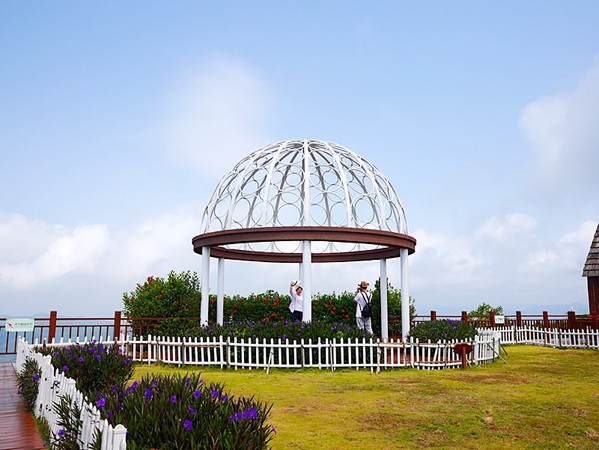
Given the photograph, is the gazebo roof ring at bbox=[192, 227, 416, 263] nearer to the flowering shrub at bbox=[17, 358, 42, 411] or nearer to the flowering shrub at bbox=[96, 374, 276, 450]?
the flowering shrub at bbox=[17, 358, 42, 411]

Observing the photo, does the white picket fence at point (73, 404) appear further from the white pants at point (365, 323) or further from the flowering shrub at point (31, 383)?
the white pants at point (365, 323)

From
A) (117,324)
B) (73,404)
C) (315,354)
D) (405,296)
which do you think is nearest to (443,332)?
(405,296)

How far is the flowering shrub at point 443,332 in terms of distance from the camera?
50.5 ft

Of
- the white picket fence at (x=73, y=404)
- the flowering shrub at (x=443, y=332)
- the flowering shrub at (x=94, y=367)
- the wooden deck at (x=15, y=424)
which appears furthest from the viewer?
the flowering shrub at (x=443, y=332)

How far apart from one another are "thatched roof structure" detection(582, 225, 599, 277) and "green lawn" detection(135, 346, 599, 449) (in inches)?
547

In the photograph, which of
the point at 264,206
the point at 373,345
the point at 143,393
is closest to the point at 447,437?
the point at 143,393

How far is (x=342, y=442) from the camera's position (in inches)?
274

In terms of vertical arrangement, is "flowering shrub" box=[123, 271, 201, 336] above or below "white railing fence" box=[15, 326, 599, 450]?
above

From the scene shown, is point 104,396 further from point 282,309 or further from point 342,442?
point 282,309

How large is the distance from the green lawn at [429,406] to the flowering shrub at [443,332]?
1.09 m

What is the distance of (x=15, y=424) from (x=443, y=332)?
11.6 meters

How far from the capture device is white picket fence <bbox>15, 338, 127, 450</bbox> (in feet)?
13.7

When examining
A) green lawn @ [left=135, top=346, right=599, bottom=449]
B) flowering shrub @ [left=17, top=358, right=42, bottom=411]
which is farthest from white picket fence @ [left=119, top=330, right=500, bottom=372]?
flowering shrub @ [left=17, top=358, right=42, bottom=411]

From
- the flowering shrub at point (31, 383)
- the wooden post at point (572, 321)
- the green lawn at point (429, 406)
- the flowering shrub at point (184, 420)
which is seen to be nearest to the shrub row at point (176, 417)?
the flowering shrub at point (184, 420)
